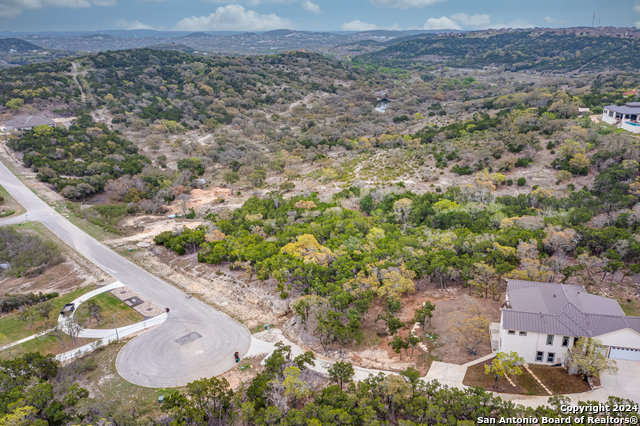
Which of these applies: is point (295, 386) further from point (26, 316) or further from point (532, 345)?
point (26, 316)

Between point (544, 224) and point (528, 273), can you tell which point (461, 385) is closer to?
point (528, 273)

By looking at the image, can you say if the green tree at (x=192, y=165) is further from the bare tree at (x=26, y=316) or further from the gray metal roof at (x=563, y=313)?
the gray metal roof at (x=563, y=313)

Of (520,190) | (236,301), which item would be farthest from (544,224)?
(236,301)

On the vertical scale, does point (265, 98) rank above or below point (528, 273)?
above

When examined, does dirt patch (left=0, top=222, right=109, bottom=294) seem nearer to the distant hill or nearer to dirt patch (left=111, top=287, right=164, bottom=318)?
dirt patch (left=111, top=287, right=164, bottom=318)

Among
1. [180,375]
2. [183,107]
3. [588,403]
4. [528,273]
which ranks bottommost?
[180,375]

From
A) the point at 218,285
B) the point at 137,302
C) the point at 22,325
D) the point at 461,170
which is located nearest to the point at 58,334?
the point at 22,325
